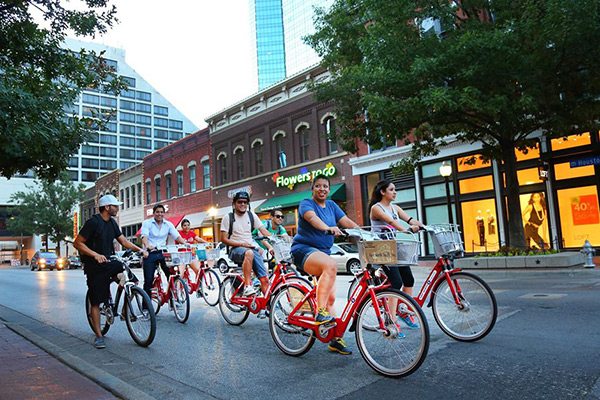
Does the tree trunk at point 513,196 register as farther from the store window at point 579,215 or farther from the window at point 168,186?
the window at point 168,186

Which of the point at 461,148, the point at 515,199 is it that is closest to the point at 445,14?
the point at 515,199

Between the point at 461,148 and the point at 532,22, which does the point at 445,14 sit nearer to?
the point at 532,22

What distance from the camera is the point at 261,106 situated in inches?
1270

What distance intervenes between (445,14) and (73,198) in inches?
2143

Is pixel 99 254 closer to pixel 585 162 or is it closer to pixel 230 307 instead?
pixel 230 307

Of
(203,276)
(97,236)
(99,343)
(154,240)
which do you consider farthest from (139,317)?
(203,276)

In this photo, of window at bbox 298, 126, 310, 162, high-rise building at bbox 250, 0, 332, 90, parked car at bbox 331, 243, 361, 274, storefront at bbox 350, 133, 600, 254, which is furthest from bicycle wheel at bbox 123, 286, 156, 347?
high-rise building at bbox 250, 0, 332, 90

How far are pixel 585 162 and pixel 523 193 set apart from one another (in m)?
2.59

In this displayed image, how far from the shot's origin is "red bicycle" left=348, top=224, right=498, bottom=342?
5.27 meters

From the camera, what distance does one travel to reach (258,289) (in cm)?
726

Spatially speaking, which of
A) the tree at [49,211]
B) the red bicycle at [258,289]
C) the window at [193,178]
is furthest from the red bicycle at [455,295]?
the tree at [49,211]

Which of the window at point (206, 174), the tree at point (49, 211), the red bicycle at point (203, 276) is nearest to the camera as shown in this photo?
the red bicycle at point (203, 276)

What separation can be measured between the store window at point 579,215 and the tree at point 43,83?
16.8 meters

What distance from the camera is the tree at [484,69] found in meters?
12.4
